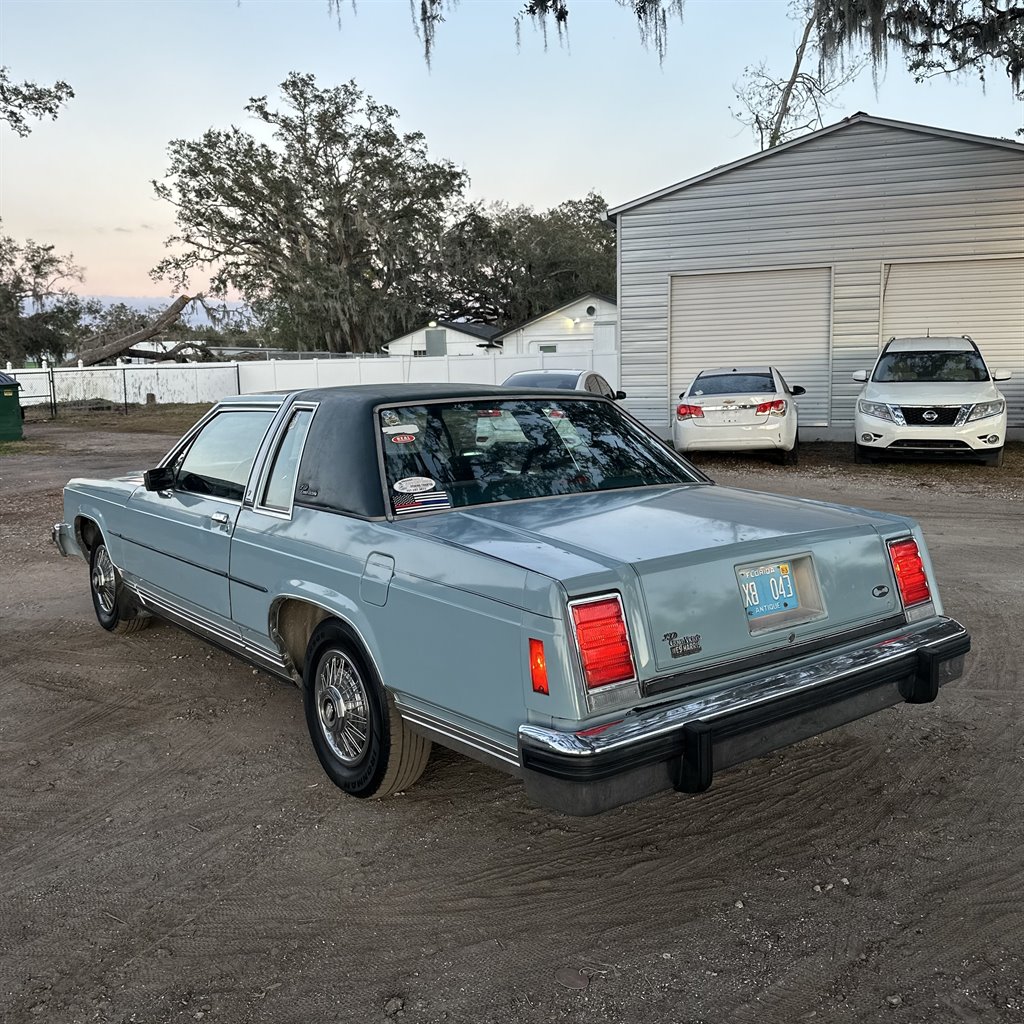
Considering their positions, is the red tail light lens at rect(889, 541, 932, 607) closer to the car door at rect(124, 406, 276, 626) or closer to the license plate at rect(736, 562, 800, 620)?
the license plate at rect(736, 562, 800, 620)

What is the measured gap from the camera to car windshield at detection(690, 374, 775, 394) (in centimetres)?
1408

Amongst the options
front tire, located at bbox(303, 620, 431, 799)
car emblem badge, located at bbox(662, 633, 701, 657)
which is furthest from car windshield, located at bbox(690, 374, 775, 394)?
car emblem badge, located at bbox(662, 633, 701, 657)

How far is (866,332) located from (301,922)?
16.6 meters

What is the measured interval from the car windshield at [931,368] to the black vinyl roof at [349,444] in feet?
36.4

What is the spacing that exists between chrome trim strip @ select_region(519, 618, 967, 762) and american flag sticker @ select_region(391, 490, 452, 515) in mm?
1090

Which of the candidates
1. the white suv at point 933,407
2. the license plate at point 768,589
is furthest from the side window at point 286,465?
the white suv at point 933,407

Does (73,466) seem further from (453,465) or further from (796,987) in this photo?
(796,987)

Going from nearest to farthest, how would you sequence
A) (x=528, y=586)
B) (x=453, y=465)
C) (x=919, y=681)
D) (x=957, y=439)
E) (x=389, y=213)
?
(x=528, y=586) < (x=919, y=681) < (x=453, y=465) < (x=957, y=439) < (x=389, y=213)

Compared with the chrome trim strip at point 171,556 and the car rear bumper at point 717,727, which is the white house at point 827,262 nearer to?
the chrome trim strip at point 171,556

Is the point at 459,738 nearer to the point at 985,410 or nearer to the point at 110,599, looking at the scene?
the point at 110,599

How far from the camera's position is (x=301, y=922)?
115 inches

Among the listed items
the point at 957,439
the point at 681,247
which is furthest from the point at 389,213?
the point at 957,439

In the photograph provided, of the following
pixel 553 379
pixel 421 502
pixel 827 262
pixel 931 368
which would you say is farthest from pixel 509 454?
pixel 827 262

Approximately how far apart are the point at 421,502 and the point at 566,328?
139 ft
